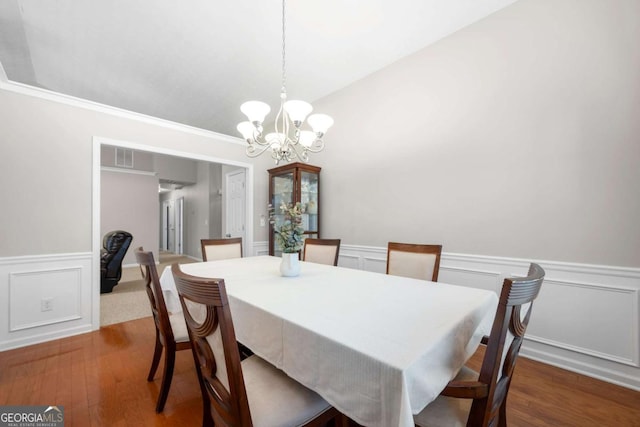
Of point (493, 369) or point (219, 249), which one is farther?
point (219, 249)

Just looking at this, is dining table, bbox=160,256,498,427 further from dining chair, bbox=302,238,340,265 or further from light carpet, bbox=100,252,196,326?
light carpet, bbox=100,252,196,326

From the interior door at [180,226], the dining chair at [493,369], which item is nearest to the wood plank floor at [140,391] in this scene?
the dining chair at [493,369]

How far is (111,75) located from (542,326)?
16.7ft

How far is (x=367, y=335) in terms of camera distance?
2.89 feet

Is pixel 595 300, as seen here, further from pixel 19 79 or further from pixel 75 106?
pixel 19 79

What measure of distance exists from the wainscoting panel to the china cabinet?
→ 213 cm

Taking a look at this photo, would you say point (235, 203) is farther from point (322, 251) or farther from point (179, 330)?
point (179, 330)

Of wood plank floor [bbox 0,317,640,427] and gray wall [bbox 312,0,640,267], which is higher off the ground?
gray wall [bbox 312,0,640,267]

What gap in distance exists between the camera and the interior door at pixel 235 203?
4258 millimetres

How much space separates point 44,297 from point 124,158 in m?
4.87

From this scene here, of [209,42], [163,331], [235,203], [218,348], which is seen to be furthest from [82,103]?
[218,348]

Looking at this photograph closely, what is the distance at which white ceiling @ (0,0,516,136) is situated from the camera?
2195 millimetres

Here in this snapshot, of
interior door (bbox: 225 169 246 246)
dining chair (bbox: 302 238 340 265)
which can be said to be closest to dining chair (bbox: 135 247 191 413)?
dining chair (bbox: 302 238 340 265)

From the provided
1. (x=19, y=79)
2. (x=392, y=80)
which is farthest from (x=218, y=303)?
(x=19, y=79)
